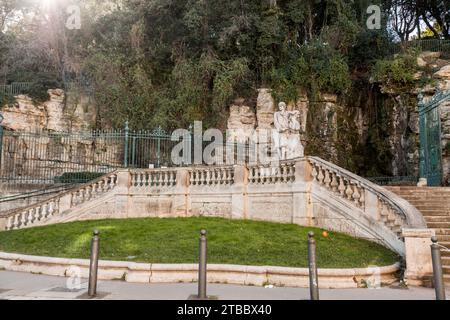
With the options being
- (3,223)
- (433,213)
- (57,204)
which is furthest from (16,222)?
(433,213)

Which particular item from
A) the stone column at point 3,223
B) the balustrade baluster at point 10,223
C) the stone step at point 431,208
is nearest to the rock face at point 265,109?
the stone step at point 431,208

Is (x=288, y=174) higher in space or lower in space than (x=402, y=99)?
lower

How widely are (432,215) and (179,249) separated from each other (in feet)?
21.2

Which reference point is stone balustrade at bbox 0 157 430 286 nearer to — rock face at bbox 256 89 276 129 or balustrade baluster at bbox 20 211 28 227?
balustrade baluster at bbox 20 211 28 227

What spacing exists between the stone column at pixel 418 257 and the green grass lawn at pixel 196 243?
64cm

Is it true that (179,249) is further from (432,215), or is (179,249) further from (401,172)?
(401,172)

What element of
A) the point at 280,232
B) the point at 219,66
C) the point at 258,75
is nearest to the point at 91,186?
the point at 280,232

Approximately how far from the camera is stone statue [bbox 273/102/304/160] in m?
12.4

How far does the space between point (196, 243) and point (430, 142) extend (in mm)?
10052

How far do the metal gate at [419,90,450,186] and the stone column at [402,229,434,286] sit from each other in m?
7.22

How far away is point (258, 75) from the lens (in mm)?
24094

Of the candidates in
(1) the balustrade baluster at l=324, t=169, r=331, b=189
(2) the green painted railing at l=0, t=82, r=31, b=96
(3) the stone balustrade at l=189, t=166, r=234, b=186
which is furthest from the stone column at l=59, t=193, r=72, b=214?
(2) the green painted railing at l=0, t=82, r=31, b=96

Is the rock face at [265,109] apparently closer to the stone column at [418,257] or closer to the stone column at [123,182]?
the stone column at [123,182]

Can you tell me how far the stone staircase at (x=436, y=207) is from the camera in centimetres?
805
